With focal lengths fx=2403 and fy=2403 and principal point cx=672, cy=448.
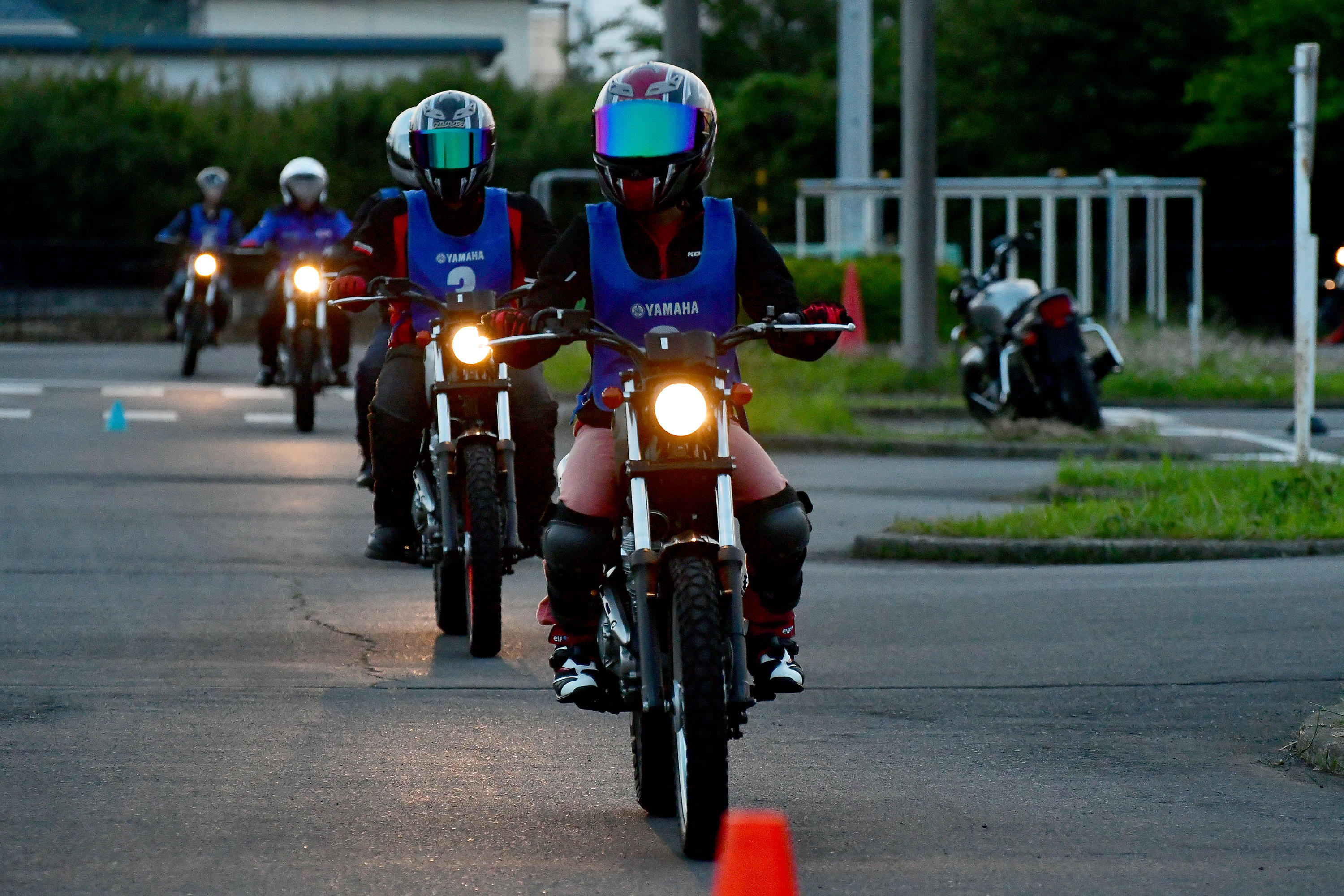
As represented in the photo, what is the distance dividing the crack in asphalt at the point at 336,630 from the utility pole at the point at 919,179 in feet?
39.1

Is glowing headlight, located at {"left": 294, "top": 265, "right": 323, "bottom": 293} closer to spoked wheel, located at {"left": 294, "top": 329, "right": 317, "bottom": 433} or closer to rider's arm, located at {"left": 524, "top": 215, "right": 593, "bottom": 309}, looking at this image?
spoked wheel, located at {"left": 294, "top": 329, "right": 317, "bottom": 433}

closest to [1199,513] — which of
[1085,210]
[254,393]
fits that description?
[254,393]

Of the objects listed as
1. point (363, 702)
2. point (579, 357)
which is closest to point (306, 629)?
point (363, 702)

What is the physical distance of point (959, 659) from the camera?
8.64 metres

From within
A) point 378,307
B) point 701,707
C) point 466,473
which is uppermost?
point 378,307

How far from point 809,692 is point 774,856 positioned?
159 inches

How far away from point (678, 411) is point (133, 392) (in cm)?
1774

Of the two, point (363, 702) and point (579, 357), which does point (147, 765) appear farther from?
point (579, 357)

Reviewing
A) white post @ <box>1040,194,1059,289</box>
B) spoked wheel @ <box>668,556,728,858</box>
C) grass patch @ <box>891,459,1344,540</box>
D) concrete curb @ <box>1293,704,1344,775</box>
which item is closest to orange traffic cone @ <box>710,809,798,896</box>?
spoked wheel @ <box>668,556,728,858</box>

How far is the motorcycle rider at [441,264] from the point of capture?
9297 millimetres

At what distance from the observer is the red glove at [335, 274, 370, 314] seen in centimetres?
908

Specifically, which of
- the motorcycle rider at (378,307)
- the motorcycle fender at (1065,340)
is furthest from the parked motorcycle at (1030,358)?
the motorcycle rider at (378,307)

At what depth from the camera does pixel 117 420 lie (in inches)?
741

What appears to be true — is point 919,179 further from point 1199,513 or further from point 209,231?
point 1199,513
